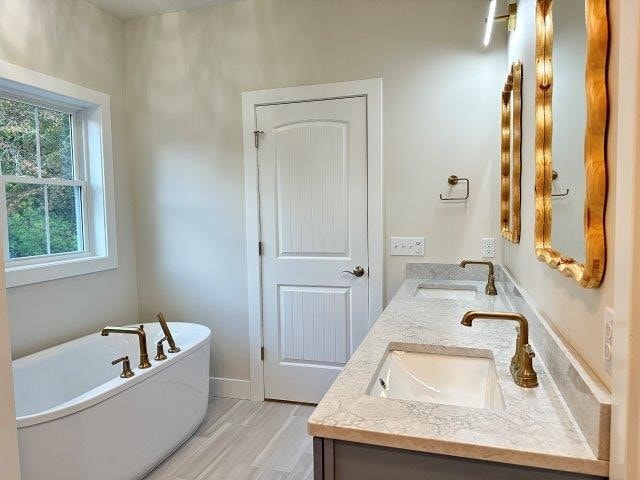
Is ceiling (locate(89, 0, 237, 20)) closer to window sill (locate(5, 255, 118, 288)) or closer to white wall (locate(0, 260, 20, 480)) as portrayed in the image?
window sill (locate(5, 255, 118, 288))

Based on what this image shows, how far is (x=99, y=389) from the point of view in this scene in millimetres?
1841

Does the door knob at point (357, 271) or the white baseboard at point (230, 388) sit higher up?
the door knob at point (357, 271)

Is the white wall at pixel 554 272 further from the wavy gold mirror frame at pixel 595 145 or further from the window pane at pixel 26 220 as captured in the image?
the window pane at pixel 26 220

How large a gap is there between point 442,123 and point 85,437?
2513mm

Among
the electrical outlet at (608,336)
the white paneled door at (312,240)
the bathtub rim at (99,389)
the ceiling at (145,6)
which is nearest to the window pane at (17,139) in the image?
the ceiling at (145,6)

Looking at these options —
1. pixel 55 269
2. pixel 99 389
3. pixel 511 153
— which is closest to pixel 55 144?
pixel 55 269

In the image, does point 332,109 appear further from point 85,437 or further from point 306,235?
point 85,437

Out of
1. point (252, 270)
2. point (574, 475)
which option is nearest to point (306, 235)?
point (252, 270)

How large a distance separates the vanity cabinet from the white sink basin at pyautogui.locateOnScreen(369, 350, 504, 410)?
32cm

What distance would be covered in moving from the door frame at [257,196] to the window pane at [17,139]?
132cm

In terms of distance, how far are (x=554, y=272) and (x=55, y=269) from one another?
2.68m

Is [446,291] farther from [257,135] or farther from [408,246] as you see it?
[257,135]

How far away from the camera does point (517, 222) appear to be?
1.85 m

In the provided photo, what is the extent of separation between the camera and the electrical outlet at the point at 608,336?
0.70 m
